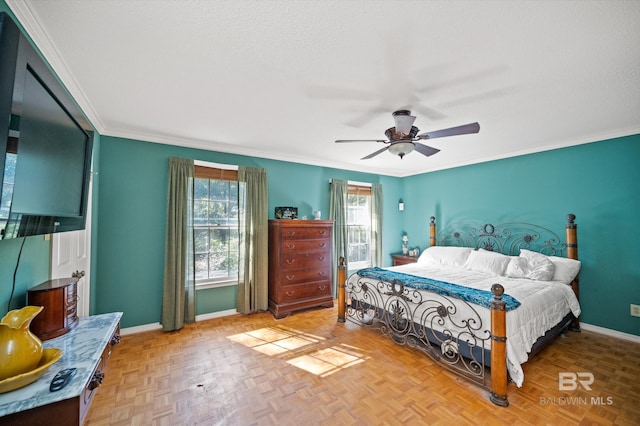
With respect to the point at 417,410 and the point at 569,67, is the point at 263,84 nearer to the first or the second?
the point at 569,67

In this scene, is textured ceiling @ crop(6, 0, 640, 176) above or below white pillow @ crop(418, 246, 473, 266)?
above

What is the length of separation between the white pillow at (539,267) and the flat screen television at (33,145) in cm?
469

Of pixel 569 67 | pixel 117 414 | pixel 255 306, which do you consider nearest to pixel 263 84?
Result: pixel 569 67

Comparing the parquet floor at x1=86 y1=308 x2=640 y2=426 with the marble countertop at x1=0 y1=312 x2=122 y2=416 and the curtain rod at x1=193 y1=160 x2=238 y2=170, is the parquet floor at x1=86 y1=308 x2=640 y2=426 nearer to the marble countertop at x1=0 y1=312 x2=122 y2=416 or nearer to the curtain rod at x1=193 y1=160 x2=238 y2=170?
the marble countertop at x1=0 y1=312 x2=122 y2=416

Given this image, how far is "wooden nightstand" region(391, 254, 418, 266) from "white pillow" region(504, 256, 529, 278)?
1.72m

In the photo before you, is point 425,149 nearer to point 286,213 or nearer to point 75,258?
point 286,213

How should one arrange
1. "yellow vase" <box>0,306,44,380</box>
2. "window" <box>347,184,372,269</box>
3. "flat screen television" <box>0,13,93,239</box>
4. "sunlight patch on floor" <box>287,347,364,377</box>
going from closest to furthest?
"flat screen television" <box>0,13,93,239</box>, "yellow vase" <box>0,306,44,380</box>, "sunlight patch on floor" <box>287,347,364,377</box>, "window" <box>347,184,372,269</box>

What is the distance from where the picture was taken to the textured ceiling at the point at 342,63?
1.45 m

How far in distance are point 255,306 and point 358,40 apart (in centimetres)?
371

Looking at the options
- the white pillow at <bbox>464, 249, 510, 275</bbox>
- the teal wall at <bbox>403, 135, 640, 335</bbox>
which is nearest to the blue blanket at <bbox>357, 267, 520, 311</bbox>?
the white pillow at <bbox>464, 249, 510, 275</bbox>

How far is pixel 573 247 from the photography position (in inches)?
135

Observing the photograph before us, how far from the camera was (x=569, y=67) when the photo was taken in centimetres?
192

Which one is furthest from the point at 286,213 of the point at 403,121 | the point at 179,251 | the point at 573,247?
the point at 573,247

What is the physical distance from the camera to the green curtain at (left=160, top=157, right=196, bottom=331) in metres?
3.36
